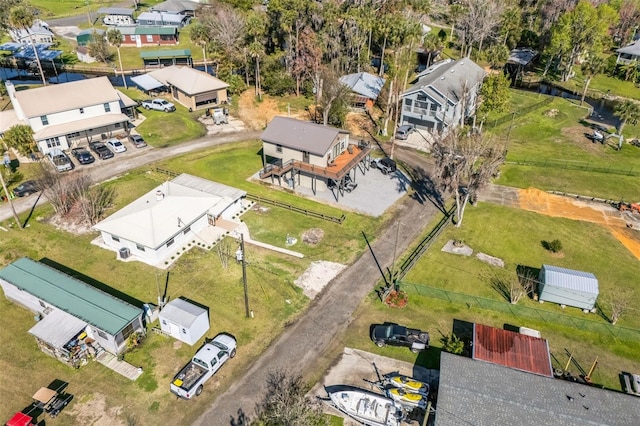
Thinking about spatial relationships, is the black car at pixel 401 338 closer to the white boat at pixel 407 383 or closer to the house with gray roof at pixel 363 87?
the white boat at pixel 407 383

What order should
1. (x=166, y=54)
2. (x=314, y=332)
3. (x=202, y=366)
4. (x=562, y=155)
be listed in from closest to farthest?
(x=202, y=366) → (x=314, y=332) → (x=562, y=155) → (x=166, y=54)

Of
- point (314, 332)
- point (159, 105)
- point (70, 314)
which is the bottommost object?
point (314, 332)

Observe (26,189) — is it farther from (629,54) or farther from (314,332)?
(629,54)

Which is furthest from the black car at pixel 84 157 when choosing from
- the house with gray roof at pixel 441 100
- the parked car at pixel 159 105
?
the house with gray roof at pixel 441 100

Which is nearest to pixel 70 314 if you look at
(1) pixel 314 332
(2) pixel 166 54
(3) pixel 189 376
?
(3) pixel 189 376

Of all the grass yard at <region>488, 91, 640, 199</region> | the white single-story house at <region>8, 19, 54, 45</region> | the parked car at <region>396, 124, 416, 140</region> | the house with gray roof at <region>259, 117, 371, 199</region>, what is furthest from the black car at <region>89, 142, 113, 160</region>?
the white single-story house at <region>8, 19, 54, 45</region>

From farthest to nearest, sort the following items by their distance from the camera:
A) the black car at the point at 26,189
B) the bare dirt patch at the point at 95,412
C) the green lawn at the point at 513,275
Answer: the black car at the point at 26,189 < the green lawn at the point at 513,275 < the bare dirt patch at the point at 95,412
